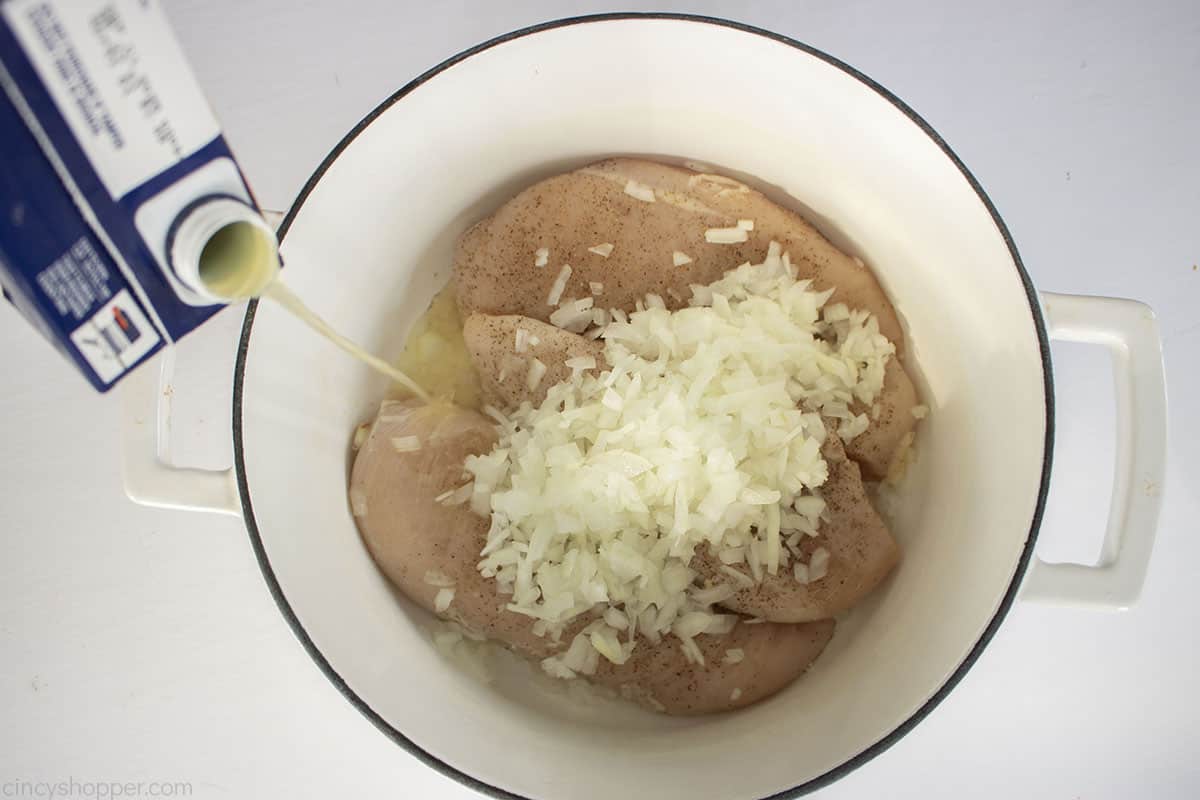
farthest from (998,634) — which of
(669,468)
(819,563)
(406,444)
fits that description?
(406,444)

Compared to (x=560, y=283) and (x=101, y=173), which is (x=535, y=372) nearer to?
(x=560, y=283)

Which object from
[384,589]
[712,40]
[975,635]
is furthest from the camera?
[384,589]

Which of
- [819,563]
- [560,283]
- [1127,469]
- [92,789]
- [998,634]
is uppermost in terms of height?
[560,283]

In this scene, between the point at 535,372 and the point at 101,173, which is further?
the point at 535,372

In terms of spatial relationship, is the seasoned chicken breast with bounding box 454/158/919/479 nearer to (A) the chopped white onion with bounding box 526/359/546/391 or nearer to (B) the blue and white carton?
(A) the chopped white onion with bounding box 526/359/546/391

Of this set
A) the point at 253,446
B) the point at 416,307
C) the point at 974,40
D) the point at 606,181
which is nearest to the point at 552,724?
the point at 253,446

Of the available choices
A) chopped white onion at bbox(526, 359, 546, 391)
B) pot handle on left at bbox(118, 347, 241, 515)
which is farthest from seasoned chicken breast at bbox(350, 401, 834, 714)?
pot handle on left at bbox(118, 347, 241, 515)

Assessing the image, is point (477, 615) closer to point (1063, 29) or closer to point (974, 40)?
point (974, 40)
